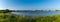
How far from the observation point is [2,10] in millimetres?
6770

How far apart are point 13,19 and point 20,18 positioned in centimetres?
27

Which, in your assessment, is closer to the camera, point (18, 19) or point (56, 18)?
point (18, 19)

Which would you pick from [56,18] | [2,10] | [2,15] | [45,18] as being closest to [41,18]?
[45,18]

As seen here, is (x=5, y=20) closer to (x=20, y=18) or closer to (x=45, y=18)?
(x=20, y=18)

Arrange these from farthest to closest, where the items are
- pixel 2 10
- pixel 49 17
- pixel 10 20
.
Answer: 1. pixel 2 10
2. pixel 49 17
3. pixel 10 20

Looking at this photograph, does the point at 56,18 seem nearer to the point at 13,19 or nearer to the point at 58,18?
the point at 58,18

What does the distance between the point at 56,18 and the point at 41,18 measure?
0.62 metres

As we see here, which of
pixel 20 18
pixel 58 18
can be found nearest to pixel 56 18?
pixel 58 18

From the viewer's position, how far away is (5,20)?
5.53 meters

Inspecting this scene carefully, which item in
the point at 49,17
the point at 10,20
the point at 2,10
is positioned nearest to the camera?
the point at 10,20

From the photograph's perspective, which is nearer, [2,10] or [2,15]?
[2,15]

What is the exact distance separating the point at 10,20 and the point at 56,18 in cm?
183

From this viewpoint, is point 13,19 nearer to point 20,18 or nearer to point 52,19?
point 20,18

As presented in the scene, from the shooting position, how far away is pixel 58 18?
19.5 ft
